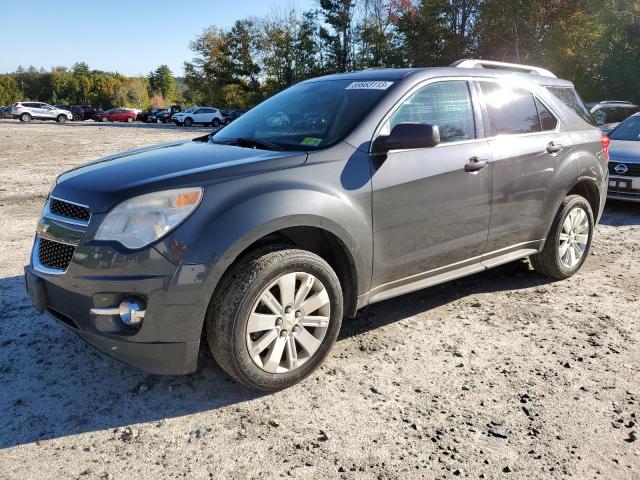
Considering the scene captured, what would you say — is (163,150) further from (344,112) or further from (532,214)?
(532,214)

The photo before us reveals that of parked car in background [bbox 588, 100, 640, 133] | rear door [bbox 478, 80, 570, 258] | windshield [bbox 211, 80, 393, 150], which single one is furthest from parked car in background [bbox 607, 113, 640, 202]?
windshield [bbox 211, 80, 393, 150]

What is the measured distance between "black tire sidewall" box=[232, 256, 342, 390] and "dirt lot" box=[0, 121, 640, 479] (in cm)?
11

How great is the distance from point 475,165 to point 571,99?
185cm

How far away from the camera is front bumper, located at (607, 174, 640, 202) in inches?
310

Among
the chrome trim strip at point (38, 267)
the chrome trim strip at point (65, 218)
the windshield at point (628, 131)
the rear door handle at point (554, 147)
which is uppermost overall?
the windshield at point (628, 131)

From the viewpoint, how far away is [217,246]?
265 cm

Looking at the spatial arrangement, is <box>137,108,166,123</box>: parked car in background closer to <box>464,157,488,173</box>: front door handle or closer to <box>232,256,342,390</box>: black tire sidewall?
<box>464,157,488,173</box>: front door handle

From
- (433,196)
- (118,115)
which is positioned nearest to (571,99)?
(433,196)

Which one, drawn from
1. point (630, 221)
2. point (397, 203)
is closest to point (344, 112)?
point (397, 203)

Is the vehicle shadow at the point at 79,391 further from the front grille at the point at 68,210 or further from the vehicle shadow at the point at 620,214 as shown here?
the vehicle shadow at the point at 620,214

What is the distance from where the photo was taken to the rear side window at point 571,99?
15.6 ft

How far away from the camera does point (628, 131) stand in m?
9.09

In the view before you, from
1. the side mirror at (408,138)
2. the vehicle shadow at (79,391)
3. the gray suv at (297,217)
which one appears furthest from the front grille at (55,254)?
the side mirror at (408,138)

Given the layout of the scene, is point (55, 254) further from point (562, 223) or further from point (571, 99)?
point (571, 99)
